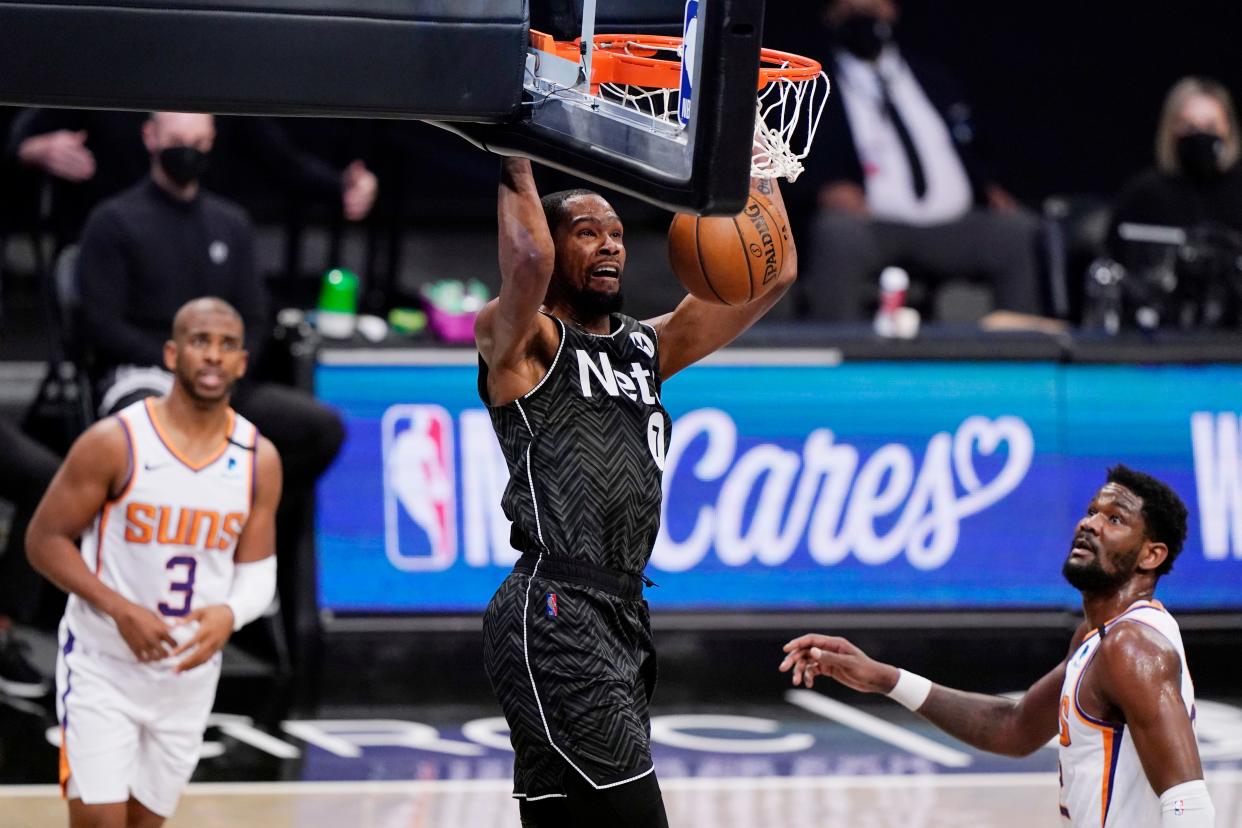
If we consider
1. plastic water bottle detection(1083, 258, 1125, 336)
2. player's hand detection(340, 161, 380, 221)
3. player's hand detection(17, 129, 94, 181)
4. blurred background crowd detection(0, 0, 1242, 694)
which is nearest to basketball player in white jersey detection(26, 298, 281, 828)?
blurred background crowd detection(0, 0, 1242, 694)

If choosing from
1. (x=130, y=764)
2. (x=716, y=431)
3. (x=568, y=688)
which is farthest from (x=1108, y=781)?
(x=716, y=431)

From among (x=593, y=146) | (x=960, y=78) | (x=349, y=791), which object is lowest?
(x=349, y=791)

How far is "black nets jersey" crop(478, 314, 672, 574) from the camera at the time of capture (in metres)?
4.78

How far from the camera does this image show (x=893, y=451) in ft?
29.2

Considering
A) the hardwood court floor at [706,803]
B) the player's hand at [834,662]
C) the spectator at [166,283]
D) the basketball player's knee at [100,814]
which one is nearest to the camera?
the player's hand at [834,662]

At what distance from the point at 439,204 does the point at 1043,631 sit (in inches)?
187

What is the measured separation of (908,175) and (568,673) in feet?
21.1

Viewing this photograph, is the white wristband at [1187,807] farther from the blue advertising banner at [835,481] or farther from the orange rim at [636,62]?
the blue advertising banner at [835,481]

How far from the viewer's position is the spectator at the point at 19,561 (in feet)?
27.2

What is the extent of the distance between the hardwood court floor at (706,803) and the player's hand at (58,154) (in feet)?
11.1

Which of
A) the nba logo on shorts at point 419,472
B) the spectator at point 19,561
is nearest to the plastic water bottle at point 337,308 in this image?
the nba logo on shorts at point 419,472

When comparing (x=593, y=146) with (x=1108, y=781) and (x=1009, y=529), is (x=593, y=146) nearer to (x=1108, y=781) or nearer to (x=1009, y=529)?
(x=1108, y=781)

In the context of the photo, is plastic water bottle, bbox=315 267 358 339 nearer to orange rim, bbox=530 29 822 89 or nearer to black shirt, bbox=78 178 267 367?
black shirt, bbox=78 178 267 367

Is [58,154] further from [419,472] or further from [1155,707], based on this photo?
[1155,707]
